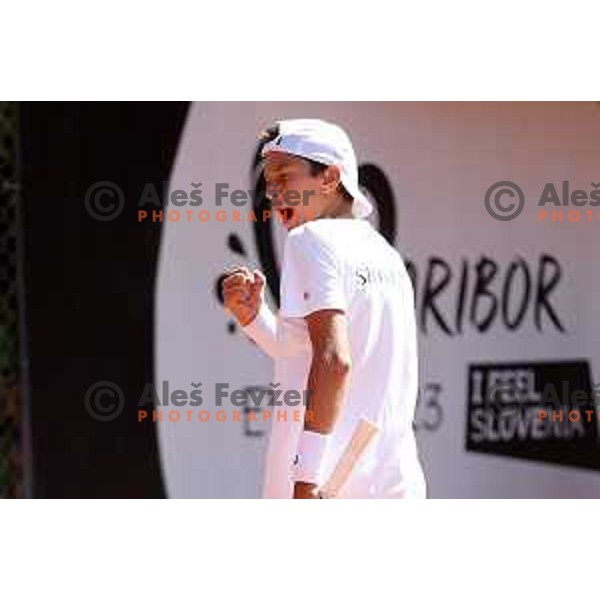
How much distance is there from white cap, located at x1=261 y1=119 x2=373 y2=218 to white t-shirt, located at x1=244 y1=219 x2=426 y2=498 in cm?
12

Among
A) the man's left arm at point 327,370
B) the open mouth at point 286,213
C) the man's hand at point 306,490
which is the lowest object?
the man's hand at point 306,490

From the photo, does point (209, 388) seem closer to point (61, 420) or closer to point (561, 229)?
point (61, 420)

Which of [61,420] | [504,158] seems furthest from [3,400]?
[504,158]

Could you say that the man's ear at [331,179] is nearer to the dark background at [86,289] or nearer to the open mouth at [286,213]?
the open mouth at [286,213]

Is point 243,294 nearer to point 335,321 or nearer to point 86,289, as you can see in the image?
point 335,321

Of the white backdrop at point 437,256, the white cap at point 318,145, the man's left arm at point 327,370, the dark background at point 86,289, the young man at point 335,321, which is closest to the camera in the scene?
the man's left arm at point 327,370

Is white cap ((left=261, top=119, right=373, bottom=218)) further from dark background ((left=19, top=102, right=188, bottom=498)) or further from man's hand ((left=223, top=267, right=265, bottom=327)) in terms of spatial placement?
dark background ((left=19, top=102, right=188, bottom=498))

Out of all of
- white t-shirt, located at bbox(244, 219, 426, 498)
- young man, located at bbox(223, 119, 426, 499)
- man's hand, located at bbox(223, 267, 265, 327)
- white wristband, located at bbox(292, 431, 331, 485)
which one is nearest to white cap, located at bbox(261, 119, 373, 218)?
young man, located at bbox(223, 119, 426, 499)

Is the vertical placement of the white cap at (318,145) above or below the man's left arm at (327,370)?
above

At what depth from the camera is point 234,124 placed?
259 inches

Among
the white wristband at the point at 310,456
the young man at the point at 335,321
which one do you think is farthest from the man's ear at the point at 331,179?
the white wristband at the point at 310,456

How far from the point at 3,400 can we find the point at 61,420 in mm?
258

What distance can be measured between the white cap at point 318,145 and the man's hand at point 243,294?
32 cm

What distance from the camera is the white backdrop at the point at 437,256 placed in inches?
258
